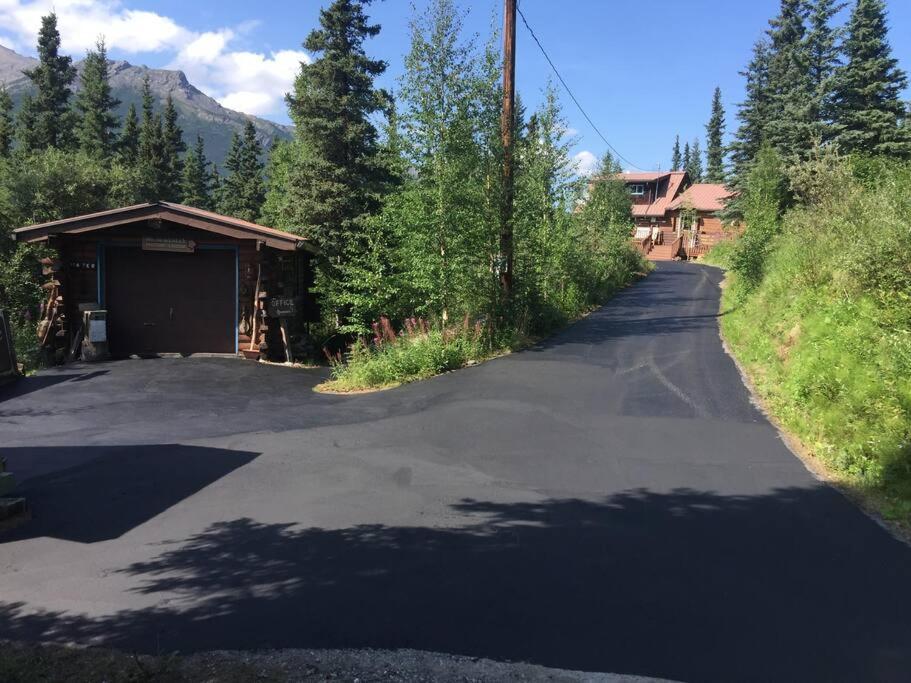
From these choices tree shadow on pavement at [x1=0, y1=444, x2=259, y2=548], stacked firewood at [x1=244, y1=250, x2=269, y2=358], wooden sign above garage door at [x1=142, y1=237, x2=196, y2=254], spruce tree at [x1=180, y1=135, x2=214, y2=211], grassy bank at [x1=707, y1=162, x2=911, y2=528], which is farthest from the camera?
spruce tree at [x1=180, y1=135, x2=214, y2=211]

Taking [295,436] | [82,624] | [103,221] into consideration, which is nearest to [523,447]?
[295,436]

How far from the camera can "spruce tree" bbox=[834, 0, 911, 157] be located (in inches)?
1033

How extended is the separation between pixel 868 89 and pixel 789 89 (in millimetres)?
11602

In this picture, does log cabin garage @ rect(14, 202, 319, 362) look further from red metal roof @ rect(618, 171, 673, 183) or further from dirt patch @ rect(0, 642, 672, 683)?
red metal roof @ rect(618, 171, 673, 183)

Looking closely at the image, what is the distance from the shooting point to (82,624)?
389 centimetres

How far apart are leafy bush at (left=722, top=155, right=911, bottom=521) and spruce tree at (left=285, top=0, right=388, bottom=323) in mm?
11863

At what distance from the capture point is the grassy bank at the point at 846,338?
655 centimetres

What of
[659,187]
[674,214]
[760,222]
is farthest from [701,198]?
[760,222]

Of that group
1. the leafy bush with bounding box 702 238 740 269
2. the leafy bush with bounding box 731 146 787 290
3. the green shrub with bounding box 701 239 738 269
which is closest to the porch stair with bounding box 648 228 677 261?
the leafy bush with bounding box 702 238 740 269

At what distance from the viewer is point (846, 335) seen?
8.54m

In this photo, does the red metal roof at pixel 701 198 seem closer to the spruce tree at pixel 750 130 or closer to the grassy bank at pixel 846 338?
the spruce tree at pixel 750 130

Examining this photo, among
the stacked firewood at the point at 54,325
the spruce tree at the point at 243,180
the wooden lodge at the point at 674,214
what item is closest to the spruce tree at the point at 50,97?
the spruce tree at the point at 243,180

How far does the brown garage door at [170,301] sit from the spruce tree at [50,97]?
37.3 metres

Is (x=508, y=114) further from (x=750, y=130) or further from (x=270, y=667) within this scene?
(x=750, y=130)
